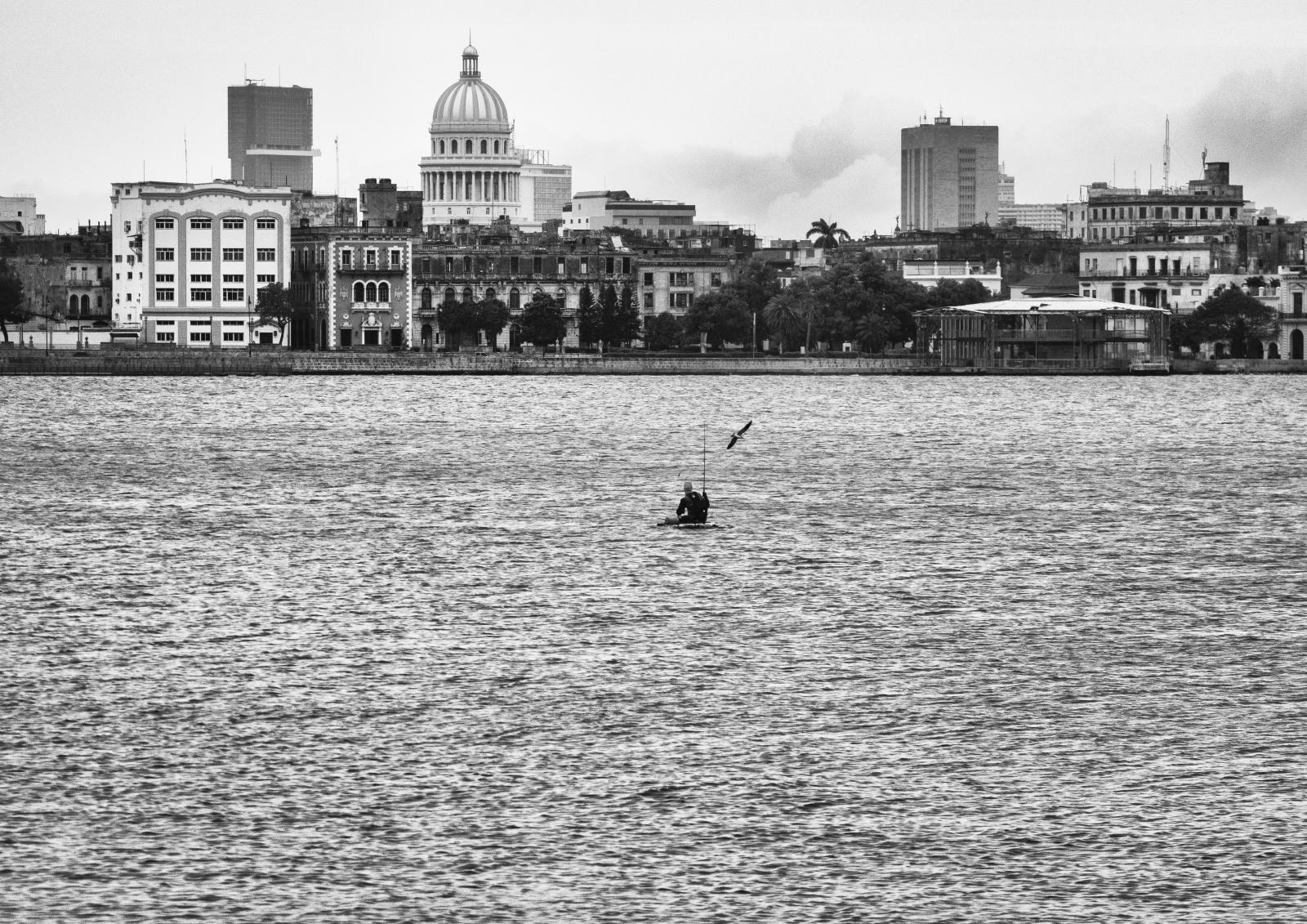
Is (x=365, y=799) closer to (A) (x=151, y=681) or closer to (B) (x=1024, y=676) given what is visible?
(A) (x=151, y=681)

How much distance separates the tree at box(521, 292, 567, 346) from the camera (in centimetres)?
17625

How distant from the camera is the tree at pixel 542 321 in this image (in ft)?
578

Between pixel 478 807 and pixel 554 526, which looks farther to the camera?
pixel 554 526

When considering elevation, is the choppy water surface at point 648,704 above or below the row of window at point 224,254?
below

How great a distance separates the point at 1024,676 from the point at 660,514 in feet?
80.4

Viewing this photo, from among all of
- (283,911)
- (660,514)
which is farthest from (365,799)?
(660,514)

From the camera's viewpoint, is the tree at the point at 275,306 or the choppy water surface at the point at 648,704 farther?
the tree at the point at 275,306

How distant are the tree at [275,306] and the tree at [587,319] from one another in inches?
841

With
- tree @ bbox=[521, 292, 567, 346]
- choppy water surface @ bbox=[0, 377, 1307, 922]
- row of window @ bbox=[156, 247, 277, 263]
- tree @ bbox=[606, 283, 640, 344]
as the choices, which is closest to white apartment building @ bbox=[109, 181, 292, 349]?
row of window @ bbox=[156, 247, 277, 263]

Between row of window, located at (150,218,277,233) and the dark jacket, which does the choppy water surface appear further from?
row of window, located at (150,218,277,233)

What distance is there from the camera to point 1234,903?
2125 centimetres

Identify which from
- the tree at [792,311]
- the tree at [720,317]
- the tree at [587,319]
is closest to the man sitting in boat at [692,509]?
the tree at [792,311]

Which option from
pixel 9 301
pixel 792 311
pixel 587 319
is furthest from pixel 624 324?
pixel 9 301

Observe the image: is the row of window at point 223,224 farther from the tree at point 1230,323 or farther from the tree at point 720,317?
the tree at point 1230,323
